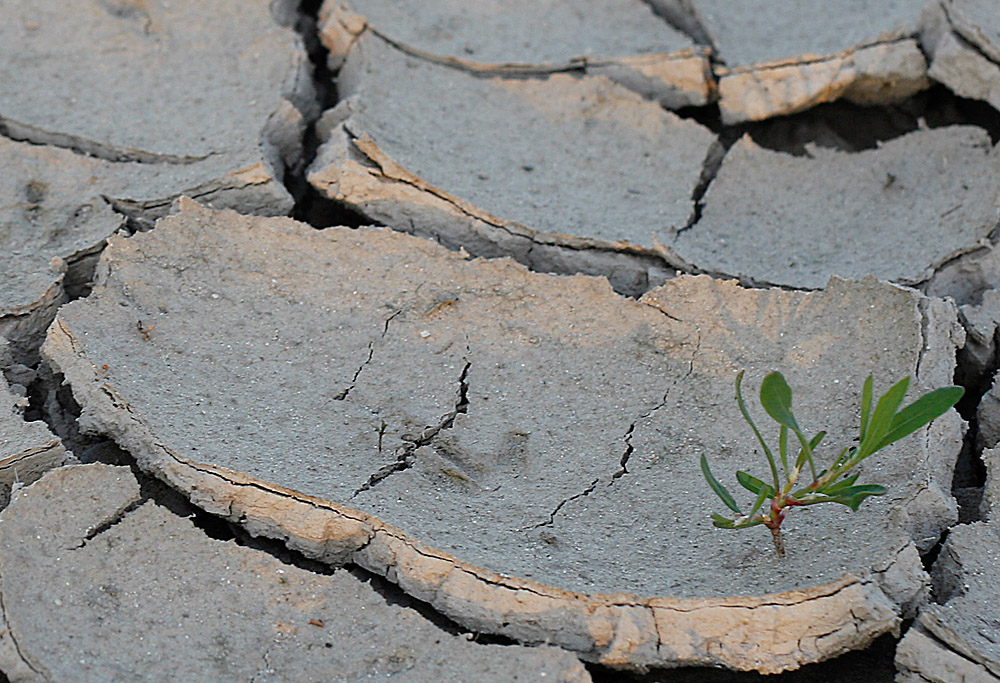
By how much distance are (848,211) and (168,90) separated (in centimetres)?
148

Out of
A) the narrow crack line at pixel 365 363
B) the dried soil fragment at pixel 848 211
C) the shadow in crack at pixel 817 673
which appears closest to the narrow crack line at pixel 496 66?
the dried soil fragment at pixel 848 211

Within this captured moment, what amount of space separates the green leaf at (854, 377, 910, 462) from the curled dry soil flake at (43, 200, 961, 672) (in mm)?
179

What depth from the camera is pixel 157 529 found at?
1.53 m

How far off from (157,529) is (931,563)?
1.13 m

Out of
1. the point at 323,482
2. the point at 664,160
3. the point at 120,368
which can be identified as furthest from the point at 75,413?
the point at 664,160

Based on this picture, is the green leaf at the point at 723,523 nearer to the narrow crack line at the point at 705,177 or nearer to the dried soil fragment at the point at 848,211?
the dried soil fragment at the point at 848,211

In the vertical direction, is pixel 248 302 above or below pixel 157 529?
above

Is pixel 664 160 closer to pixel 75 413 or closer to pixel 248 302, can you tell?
pixel 248 302

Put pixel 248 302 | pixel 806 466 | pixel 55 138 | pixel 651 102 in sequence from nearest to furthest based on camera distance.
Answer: pixel 806 466, pixel 248 302, pixel 55 138, pixel 651 102

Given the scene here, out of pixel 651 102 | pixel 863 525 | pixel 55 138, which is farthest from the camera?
pixel 651 102

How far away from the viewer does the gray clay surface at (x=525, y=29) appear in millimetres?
2439

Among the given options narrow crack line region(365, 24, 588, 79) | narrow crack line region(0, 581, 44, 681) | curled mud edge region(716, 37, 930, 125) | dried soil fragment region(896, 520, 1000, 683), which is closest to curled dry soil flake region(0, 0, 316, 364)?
narrow crack line region(365, 24, 588, 79)

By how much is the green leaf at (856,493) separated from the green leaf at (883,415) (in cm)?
4

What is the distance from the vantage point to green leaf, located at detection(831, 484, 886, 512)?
1377mm
